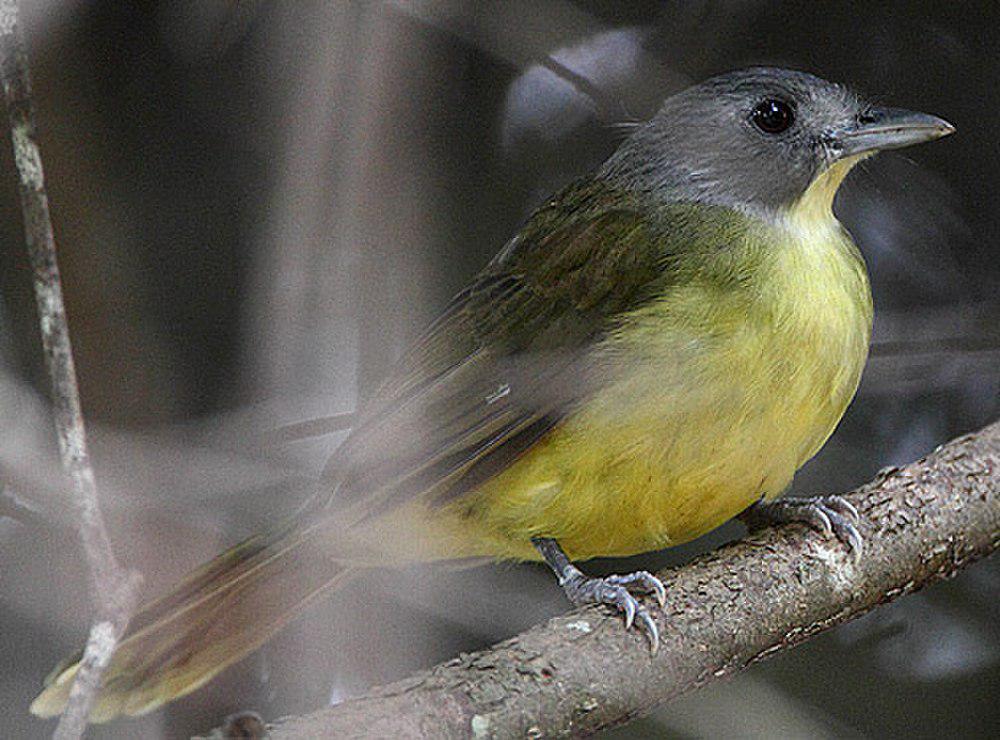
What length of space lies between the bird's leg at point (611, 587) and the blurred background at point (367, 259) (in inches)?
16.6

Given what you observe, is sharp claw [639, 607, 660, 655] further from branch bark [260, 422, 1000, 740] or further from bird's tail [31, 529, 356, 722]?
bird's tail [31, 529, 356, 722]

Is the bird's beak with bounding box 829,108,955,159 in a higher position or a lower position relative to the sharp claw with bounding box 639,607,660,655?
higher

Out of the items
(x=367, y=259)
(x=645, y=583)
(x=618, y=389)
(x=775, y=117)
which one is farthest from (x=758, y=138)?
(x=645, y=583)

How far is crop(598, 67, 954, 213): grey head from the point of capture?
10.1 ft

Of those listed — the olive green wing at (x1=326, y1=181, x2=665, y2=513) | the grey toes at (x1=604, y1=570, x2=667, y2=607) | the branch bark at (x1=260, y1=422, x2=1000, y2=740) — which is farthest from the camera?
the olive green wing at (x1=326, y1=181, x2=665, y2=513)

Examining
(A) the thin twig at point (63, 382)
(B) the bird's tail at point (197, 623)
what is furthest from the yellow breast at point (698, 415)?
(A) the thin twig at point (63, 382)

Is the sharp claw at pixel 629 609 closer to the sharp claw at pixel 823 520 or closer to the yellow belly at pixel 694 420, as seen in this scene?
the yellow belly at pixel 694 420

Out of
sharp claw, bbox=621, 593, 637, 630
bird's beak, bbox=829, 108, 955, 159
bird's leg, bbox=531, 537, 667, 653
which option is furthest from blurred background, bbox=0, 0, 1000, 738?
bird's beak, bbox=829, 108, 955, 159

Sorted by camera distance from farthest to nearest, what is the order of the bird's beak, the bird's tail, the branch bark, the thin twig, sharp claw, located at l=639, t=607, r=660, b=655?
the bird's tail
the bird's beak
sharp claw, located at l=639, t=607, r=660, b=655
the branch bark
the thin twig

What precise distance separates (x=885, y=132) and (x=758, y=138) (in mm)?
289

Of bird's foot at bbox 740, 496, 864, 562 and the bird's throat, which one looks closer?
bird's foot at bbox 740, 496, 864, 562

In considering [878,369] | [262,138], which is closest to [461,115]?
[262,138]

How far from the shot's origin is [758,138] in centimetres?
318

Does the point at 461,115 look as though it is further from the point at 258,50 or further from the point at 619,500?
the point at 619,500
